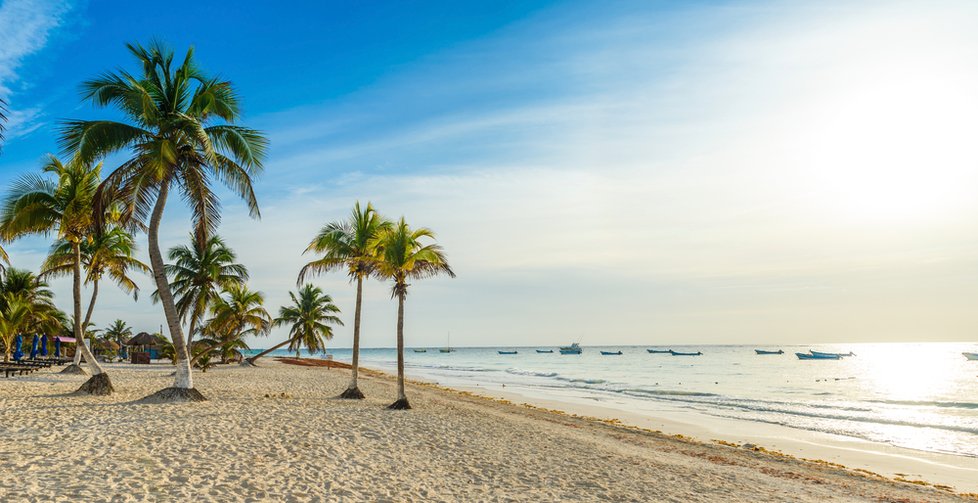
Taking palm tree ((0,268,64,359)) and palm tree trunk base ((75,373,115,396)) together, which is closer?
palm tree trunk base ((75,373,115,396))

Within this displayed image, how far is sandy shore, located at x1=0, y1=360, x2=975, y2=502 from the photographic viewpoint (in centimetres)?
742

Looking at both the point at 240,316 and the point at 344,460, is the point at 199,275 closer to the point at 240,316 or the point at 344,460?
the point at 240,316

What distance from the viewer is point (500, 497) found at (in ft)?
27.1

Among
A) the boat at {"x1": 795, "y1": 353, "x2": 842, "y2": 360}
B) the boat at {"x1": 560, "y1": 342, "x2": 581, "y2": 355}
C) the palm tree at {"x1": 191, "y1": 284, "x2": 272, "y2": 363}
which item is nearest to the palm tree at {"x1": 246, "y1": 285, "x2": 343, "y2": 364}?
the palm tree at {"x1": 191, "y1": 284, "x2": 272, "y2": 363}

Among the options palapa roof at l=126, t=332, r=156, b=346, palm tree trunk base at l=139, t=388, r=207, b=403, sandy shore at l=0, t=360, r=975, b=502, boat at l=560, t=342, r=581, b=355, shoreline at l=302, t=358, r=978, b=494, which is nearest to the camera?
sandy shore at l=0, t=360, r=975, b=502

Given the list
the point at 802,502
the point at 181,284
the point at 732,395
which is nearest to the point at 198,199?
the point at 802,502

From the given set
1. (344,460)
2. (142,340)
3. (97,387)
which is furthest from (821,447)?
(142,340)

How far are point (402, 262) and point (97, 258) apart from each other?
15048 mm

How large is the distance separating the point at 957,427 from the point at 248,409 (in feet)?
90.2

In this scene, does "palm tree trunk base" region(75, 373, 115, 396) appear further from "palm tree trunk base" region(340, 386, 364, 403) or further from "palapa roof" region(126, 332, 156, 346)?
"palapa roof" region(126, 332, 156, 346)

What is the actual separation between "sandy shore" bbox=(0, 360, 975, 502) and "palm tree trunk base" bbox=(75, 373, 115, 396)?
2.28ft

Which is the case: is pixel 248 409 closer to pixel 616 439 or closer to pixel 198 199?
pixel 198 199

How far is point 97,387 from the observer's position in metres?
15.9

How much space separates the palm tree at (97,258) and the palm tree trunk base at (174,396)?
11239 millimetres
